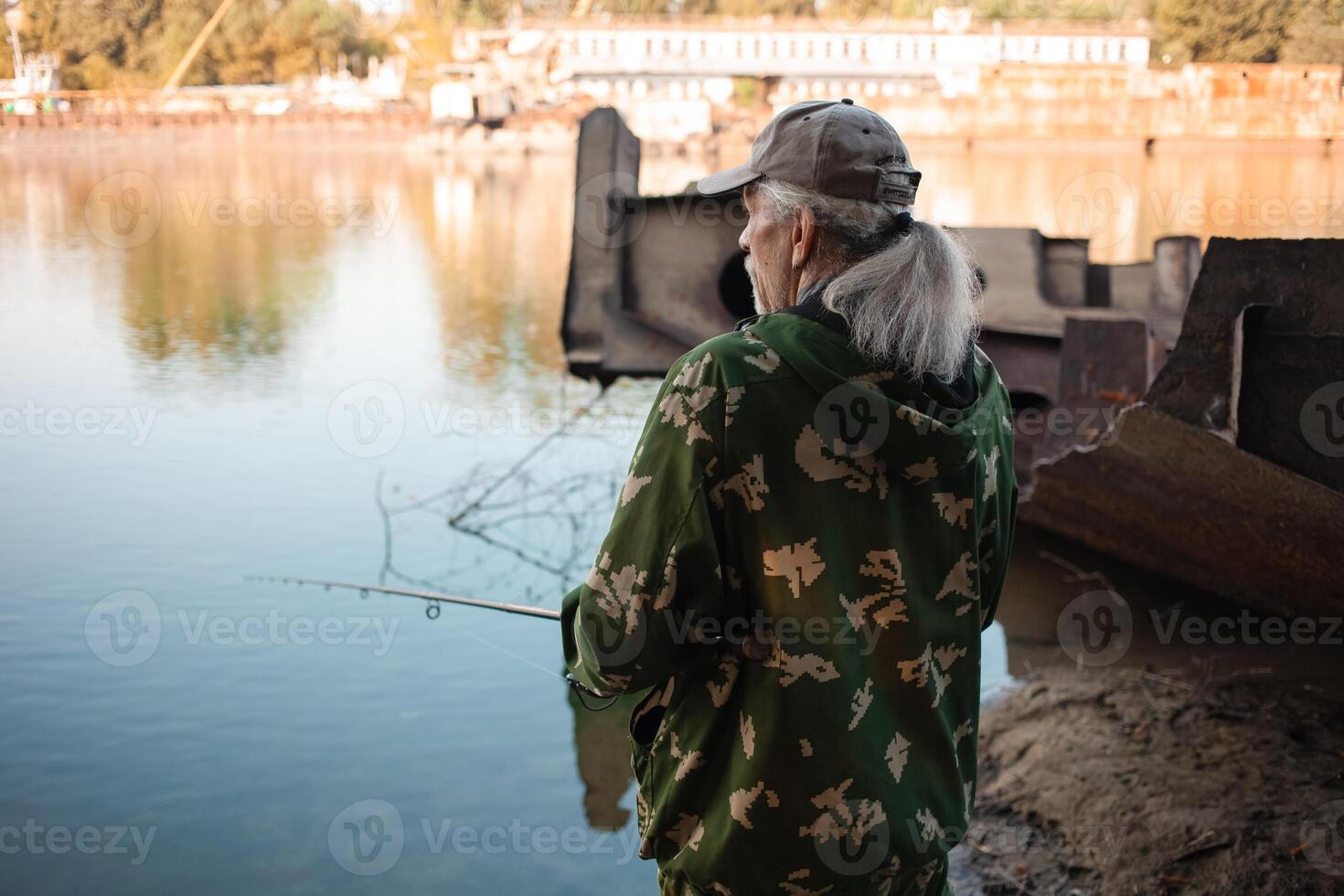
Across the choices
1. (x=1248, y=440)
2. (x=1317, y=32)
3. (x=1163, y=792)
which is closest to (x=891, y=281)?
(x=1163, y=792)

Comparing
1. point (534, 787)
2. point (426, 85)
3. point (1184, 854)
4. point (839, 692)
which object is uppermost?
point (426, 85)

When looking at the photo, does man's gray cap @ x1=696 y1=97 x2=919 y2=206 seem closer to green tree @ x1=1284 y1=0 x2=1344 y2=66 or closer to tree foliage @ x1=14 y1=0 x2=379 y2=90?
green tree @ x1=1284 y1=0 x2=1344 y2=66

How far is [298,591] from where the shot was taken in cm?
716

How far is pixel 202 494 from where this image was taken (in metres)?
8.93

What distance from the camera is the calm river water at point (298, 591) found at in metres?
4.70

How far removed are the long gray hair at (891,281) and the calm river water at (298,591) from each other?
318 cm

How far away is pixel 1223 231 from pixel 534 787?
1706 cm

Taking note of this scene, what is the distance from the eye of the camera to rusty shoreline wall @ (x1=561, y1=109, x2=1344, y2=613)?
169 inches

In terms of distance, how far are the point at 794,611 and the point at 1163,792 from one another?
269cm

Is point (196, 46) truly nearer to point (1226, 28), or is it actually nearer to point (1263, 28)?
point (1226, 28)

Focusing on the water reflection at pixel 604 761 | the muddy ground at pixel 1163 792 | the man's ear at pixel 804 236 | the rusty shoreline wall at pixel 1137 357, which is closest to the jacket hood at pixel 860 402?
the man's ear at pixel 804 236

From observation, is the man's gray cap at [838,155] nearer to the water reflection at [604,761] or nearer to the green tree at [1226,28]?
the water reflection at [604,761]

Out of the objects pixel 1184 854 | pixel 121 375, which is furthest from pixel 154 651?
pixel 121 375

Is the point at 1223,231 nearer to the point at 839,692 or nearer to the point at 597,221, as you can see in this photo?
the point at 597,221
